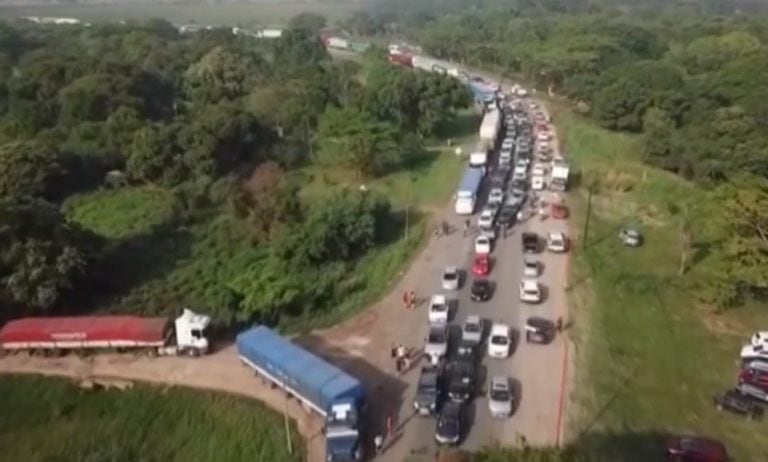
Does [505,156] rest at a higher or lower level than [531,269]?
higher

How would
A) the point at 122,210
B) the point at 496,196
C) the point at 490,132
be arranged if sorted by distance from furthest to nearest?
the point at 490,132 < the point at 122,210 < the point at 496,196

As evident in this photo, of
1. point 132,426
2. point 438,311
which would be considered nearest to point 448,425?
point 438,311

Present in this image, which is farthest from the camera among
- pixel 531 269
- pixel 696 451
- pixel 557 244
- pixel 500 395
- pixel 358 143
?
pixel 358 143

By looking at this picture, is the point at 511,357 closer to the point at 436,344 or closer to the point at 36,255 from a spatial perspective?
the point at 436,344

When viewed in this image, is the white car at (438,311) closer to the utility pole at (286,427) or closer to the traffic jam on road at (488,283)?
the traffic jam on road at (488,283)

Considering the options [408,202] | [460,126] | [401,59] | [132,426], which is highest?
[401,59]

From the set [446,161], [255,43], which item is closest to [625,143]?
[446,161]

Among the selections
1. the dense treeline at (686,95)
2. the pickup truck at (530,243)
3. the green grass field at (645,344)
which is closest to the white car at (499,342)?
the green grass field at (645,344)

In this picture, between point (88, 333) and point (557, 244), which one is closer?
point (88, 333)
